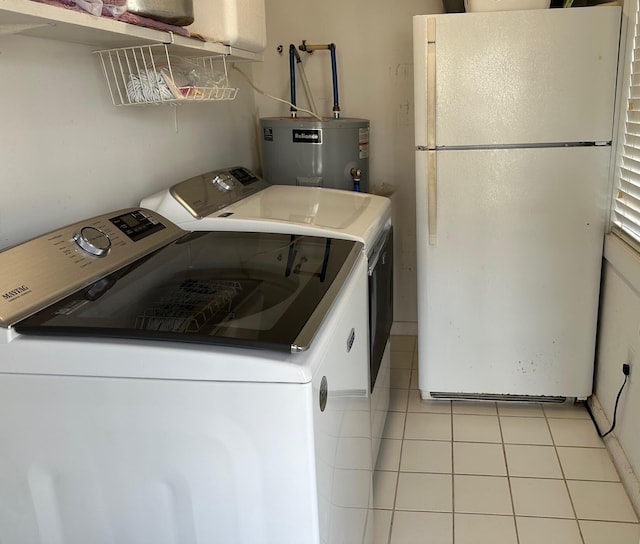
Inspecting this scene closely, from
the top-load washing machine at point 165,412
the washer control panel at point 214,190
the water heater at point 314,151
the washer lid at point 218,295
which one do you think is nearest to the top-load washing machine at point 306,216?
the washer control panel at point 214,190

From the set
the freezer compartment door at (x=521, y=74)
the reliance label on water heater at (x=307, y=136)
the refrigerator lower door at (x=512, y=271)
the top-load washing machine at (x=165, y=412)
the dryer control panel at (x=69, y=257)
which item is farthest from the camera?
the reliance label on water heater at (x=307, y=136)

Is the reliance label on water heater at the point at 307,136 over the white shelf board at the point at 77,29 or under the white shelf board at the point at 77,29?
under

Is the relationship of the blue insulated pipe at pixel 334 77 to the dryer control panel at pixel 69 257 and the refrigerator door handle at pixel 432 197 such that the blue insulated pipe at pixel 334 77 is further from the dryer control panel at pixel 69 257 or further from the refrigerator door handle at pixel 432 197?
the dryer control panel at pixel 69 257

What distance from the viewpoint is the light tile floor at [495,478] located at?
1921mm

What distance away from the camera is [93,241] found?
1.48 m

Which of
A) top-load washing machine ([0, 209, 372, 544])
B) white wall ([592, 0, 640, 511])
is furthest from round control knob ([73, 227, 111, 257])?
white wall ([592, 0, 640, 511])

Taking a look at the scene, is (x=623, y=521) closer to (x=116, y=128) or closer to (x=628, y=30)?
(x=628, y=30)

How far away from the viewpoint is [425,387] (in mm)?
2623

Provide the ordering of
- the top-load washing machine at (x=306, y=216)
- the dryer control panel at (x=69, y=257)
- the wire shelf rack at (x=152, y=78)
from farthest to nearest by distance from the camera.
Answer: the top-load washing machine at (x=306, y=216) < the wire shelf rack at (x=152, y=78) < the dryer control panel at (x=69, y=257)

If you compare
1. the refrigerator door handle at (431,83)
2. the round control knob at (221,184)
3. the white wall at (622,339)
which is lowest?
the white wall at (622,339)

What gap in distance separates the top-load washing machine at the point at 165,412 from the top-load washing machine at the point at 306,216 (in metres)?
0.56

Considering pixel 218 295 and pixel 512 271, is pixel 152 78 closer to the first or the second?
pixel 218 295

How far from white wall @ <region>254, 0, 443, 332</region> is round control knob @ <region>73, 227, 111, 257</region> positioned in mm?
1870

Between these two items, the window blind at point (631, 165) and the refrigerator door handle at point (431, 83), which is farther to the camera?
the refrigerator door handle at point (431, 83)
